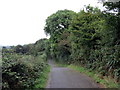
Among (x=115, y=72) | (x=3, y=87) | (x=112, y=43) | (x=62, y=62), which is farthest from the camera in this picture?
(x=62, y=62)

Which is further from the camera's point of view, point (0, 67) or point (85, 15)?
point (85, 15)

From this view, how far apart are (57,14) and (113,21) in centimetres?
2762

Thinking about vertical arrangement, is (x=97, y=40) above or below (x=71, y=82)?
above

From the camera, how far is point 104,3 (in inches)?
376

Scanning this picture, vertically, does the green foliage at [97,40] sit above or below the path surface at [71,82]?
above

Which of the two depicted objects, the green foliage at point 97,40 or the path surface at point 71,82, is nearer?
the path surface at point 71,82

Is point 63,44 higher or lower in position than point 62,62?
higher

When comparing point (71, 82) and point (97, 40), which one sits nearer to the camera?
point (71, 82)

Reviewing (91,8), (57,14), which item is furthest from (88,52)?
(57,14)

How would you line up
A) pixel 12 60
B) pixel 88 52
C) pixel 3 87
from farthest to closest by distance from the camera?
pixel 88 52 → pixel 12 60 → pixel 3 87

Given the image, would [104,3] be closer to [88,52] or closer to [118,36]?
[118,36]

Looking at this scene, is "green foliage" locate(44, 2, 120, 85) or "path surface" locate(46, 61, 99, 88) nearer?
"path surface" locate(46, 61, 99, 88)

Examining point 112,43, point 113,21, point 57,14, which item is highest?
point 57,14

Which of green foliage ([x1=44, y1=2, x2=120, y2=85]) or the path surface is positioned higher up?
green foliage ([x1=44, y1=2, x2=120, y2=85])
